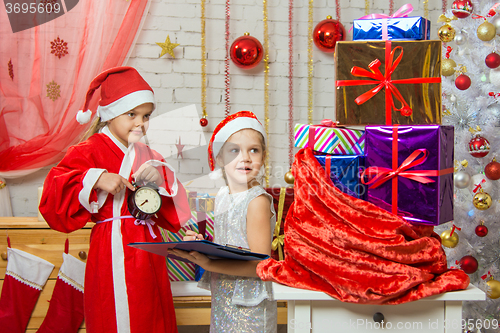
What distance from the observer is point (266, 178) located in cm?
258

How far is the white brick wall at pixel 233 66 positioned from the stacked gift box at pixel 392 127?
1.49 meters

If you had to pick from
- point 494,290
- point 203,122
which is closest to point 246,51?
point 203,122

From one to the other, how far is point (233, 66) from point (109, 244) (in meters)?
1.55

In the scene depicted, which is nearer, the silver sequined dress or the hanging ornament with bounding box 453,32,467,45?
the silver sequined dress

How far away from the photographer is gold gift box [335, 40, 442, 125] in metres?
1.07

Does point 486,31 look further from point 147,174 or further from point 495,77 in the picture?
point 147,174

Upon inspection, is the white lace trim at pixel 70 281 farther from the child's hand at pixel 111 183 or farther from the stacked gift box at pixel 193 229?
the child's hand at pixel 111 183

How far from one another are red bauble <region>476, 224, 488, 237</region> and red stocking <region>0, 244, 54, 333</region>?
7.43 ft

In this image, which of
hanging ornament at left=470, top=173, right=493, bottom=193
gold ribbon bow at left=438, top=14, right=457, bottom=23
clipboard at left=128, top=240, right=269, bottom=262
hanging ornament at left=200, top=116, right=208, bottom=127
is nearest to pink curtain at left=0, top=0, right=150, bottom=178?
hanging ornament at left=200, top=116, right=208, bottom=127

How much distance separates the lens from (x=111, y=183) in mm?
1405

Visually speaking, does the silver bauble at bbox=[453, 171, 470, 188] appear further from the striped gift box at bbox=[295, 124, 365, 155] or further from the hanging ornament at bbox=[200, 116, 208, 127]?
the hanging ornament at bbox=[200, 116, 208, 127]

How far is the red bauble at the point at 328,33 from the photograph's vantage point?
2365mm

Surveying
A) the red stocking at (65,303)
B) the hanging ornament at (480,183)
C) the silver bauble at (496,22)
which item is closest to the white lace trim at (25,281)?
the red stocking at (65,303)

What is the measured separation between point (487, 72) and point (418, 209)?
Result: 150cm
